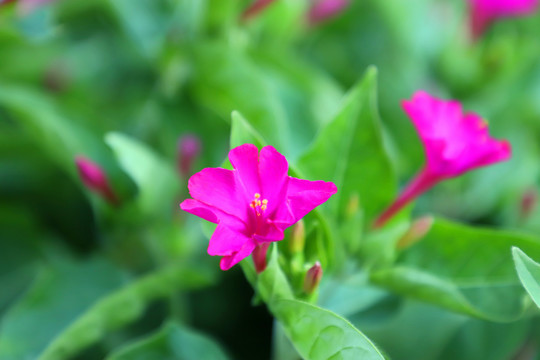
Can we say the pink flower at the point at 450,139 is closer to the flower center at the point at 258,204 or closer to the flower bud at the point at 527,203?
the flower center at the point at 258,204

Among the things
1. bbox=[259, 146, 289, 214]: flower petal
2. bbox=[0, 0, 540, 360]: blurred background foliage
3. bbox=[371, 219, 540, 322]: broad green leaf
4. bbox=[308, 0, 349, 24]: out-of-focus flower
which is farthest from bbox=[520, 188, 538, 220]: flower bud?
bbox=[259, 146, 289, 214]: flower petal

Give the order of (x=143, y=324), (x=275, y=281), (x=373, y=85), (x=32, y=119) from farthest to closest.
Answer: (x=143, y=324) → (x=32, y=119) → (x=373, y=85) → (x=275, y=281)

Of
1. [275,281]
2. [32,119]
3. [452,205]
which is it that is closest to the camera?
[275,281]

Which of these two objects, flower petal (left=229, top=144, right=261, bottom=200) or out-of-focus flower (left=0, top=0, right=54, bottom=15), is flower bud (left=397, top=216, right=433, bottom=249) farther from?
out-of-focus flower (left=0, top=0, right=54, bottom=15)

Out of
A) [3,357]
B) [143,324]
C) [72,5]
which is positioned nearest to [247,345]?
[143,324]

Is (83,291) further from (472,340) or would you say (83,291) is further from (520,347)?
(520,347)

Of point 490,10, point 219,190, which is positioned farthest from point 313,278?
point 490,10

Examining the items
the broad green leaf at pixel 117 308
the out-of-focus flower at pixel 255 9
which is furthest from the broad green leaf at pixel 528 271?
the out-of-focus flower at pixel 255 9
